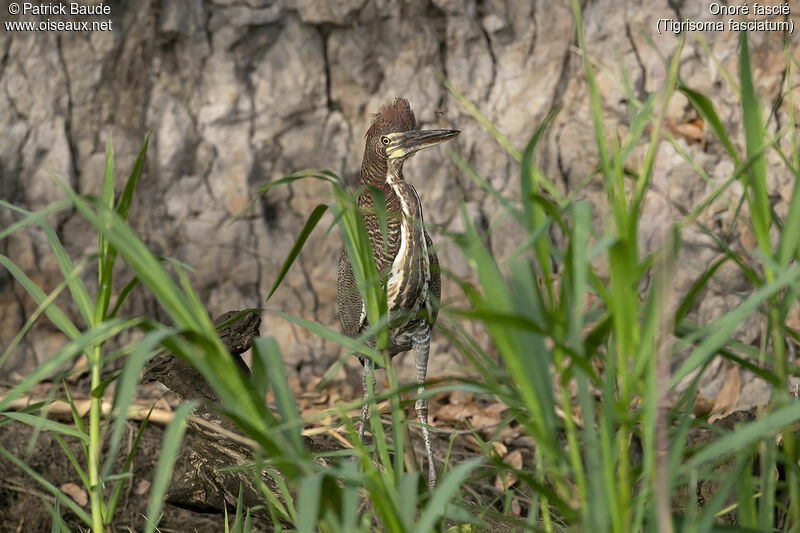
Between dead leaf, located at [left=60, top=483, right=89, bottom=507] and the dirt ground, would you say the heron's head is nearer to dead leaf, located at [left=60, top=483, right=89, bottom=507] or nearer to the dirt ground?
the dirt ground

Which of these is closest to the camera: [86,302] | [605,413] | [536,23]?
[605,413]

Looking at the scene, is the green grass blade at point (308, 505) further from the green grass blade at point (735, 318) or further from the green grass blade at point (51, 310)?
the green grass blade at point (51, 310)

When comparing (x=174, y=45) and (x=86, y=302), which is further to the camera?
(x=174, y=45)

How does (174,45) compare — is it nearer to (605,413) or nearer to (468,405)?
(468,405)

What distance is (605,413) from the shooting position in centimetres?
127

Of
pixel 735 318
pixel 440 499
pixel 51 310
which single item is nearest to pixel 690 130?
pixel 735 318

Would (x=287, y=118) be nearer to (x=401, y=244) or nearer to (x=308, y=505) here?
(x=401, y=244)

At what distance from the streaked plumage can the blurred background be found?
95 cm

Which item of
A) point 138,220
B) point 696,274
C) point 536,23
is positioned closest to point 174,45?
point 138,220

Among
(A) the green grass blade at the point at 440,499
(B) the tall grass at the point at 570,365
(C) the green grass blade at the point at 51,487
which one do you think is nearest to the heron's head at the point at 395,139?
(B) the tall grass at the point at 570,365

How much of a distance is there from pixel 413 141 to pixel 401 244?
0.35 meters

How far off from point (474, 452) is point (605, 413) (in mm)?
2521

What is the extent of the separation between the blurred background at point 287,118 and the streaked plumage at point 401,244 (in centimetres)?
95

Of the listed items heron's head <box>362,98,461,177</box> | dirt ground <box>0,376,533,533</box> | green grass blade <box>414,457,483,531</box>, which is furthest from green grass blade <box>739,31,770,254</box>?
dirt ground <box>0,376,533,533</box>
